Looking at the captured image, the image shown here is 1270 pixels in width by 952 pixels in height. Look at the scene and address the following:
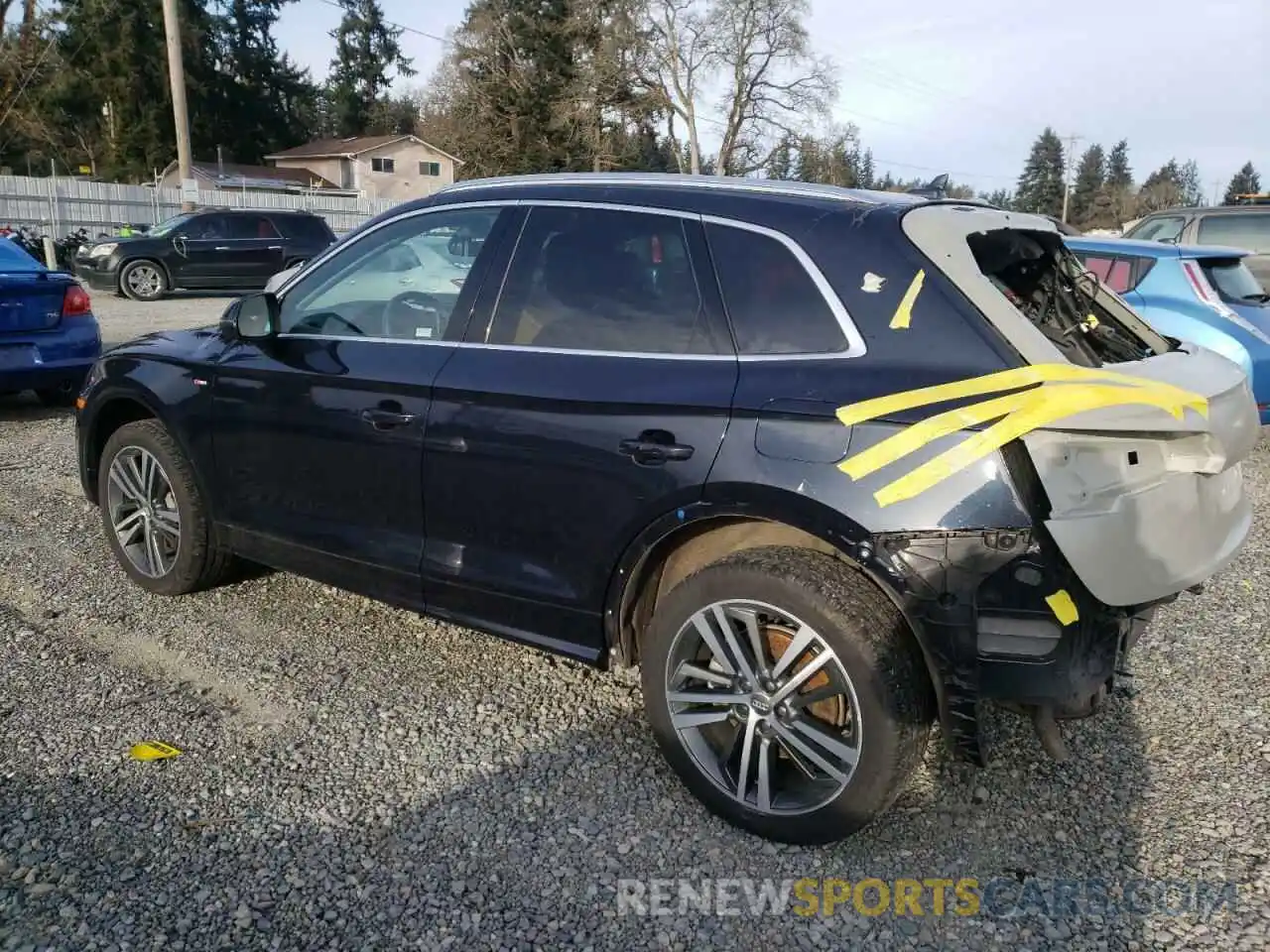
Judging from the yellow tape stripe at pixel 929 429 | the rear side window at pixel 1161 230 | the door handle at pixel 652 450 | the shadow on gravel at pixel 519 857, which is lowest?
the shadow on gravel at pixel 519 857

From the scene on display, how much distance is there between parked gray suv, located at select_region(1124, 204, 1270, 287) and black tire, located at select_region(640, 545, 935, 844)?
29.5 ft

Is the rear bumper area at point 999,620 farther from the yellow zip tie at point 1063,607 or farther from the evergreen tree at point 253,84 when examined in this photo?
the evergreen tree at point 253,84

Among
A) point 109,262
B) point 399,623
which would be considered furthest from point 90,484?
point 109,262

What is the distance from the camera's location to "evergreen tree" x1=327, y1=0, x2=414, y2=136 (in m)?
70.2

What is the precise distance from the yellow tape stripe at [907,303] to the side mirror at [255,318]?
2.39 meters

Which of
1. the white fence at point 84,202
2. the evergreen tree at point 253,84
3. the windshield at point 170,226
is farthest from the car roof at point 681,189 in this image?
the evergreen tree at point 253,84

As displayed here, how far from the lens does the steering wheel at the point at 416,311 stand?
3.56m

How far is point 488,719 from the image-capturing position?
3.54 metres

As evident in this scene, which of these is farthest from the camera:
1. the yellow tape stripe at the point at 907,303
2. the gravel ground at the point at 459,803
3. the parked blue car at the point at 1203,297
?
the parked blue car at the point at 1203,297

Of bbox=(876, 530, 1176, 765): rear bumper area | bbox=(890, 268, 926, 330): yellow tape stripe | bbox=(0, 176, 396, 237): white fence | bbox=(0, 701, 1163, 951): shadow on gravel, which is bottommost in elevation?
bbox=(0, 701, 1163, 951): shadow on gravel

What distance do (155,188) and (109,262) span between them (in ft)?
38.6

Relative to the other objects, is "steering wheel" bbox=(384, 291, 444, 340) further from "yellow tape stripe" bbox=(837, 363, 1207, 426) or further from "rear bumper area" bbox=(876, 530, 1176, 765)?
"rear bumper area" bbox=(876, 530, 1176, 765)

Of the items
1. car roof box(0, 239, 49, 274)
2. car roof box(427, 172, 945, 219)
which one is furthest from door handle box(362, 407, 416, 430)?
car roof box(0, 239, 49, 274)

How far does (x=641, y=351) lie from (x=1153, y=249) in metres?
6.11
